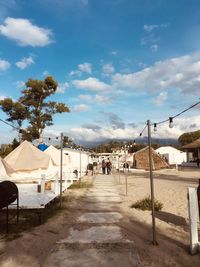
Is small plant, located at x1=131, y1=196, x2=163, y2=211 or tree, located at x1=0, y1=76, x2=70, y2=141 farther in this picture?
tree, located at x1=0, y1=76, x2=70, y2=141

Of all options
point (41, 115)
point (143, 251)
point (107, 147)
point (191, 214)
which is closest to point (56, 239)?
point (143, 251)

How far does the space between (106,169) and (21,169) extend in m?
17.8

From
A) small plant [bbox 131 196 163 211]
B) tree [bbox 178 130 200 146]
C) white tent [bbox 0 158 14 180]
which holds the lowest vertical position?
small plant [bbox 131 196 163 211]

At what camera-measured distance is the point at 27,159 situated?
19.5 meters

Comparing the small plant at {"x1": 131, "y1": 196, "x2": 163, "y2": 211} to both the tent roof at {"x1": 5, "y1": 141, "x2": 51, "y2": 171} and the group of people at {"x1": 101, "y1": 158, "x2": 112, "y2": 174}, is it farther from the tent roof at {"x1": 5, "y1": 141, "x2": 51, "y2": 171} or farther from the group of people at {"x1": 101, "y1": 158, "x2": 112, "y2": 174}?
the group of people at {"x1": 101, "y1": 158, "x2": 112, "y2": 174}

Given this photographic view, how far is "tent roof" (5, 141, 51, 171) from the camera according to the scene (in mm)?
19375

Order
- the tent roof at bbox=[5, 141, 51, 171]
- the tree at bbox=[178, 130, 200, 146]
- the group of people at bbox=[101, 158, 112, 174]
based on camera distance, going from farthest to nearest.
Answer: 1. the tree at bbox=[178, 130, 200, 146]
2. the group of people at bbox=[101, 158, 112, 174]
3. the tent roof at bbox=[5, 141, 51, 171]

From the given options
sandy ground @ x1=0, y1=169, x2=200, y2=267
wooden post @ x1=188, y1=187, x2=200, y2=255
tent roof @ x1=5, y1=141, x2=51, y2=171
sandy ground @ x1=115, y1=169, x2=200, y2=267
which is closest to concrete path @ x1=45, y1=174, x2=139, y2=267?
sandy ground @ x1=0, y1=169, x2=200, y2=267

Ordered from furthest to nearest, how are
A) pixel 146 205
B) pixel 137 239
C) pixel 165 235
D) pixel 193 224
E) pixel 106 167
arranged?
1. pixel 106 167
2. pixel 146 205
3. pixel 165 235
4. pixel 137 239
5. pixel 193 224

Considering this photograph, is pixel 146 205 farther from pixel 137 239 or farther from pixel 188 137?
pixel 188 137

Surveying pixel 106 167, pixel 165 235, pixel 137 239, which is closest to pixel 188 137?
pixel 106 167

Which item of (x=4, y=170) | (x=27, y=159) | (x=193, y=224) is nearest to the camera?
(x=193, y=224)

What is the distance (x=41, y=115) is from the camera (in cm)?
3825

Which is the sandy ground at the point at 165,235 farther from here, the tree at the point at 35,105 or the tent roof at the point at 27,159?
the tree at the point at 35,105
